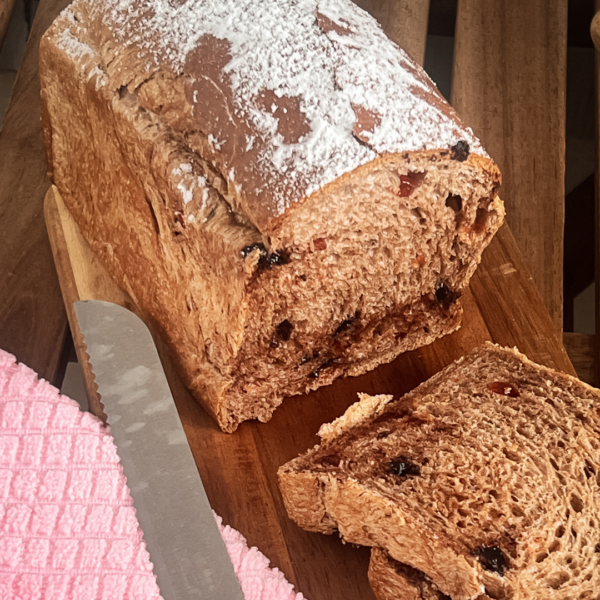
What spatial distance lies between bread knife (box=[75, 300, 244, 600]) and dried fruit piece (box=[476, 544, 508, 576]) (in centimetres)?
47

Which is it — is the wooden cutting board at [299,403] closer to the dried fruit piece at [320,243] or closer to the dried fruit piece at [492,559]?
the dried fruit piece at [492,559]

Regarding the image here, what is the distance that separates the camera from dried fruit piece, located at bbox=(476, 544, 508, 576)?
140 centimetres

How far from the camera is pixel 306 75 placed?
1.56m

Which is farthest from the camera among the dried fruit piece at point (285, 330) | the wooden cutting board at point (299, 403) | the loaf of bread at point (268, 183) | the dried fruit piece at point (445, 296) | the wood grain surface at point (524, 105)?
the wood grain surface at point (524, 105)

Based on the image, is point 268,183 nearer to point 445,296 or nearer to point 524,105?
point 445,296

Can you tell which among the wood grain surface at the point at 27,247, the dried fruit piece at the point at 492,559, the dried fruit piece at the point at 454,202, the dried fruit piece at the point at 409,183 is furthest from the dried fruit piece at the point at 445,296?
the wood grain surface at the point at 27,247

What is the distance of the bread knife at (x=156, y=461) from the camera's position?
1414 millimetres

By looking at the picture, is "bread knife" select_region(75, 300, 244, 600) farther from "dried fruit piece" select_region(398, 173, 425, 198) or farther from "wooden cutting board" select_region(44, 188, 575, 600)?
"dried fruit piece" select_region(398, 173, 425, 198)

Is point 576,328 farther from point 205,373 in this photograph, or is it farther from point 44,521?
point 44,521

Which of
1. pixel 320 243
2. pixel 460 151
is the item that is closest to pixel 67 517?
pixel 320 243

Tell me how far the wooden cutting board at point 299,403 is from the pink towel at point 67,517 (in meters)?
0.09

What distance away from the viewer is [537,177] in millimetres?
2396

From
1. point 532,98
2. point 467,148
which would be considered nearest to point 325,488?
point 467,148

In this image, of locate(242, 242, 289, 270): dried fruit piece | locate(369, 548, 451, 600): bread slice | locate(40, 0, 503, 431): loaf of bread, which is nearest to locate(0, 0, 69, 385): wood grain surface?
locate(40, 0, 503, 431): loaf of bread
